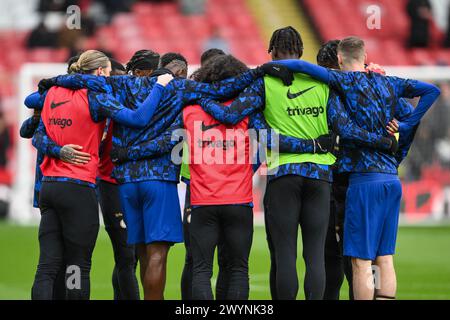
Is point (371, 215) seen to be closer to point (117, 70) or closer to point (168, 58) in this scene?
point (168, 58)

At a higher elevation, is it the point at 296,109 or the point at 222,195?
the point at 296,109

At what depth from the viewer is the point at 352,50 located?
6.73 metres

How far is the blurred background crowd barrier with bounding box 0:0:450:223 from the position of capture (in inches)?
715

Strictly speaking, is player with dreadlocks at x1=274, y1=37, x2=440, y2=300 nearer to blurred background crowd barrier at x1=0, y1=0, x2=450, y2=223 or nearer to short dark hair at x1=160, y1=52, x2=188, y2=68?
short dark hair at x1=160, y1=52, x2=188, y2=68

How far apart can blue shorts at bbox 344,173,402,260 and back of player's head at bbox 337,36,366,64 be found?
0.83 m

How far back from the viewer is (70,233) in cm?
662

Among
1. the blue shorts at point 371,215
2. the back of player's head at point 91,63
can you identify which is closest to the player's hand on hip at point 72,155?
the back of player's head at point 91,63

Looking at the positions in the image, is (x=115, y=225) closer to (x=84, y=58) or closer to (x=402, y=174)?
(x=84, y=58)

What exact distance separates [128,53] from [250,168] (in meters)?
14.7

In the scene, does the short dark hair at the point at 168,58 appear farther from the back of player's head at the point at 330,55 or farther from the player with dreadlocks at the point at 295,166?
the back of player's head at the point at 330,55

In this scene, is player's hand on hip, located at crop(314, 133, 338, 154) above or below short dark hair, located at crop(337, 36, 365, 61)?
below

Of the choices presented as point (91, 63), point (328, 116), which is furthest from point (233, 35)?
point (328, 116)

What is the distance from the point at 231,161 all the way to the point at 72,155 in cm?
113

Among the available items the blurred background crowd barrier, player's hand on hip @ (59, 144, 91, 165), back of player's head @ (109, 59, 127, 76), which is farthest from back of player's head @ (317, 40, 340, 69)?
the blurred background crowd barrier
